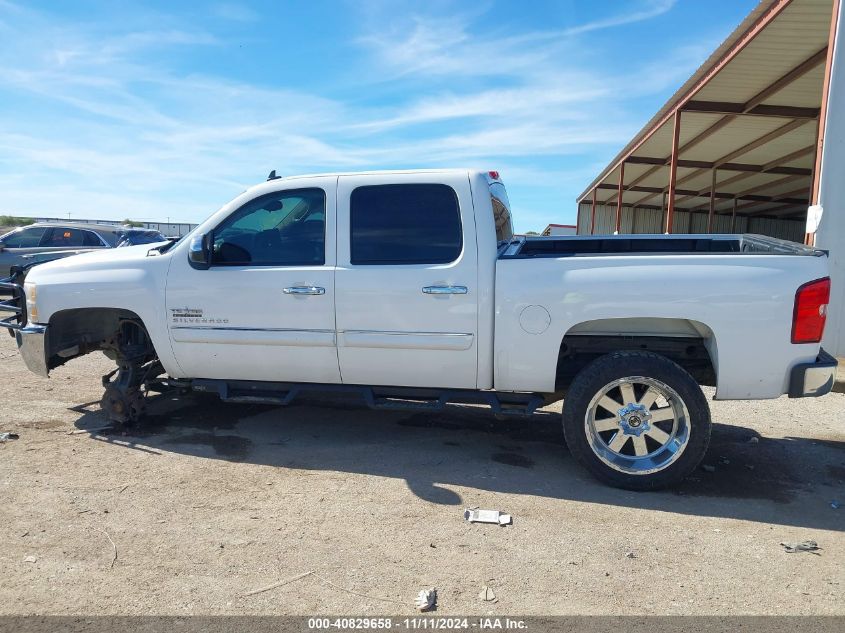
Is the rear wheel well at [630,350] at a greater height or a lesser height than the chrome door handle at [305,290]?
lesser

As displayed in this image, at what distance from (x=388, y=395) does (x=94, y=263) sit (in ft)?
8.52

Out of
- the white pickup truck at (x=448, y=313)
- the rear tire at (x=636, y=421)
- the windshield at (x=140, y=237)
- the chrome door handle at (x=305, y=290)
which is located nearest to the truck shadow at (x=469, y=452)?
the rear tire at (x=636, y=421)

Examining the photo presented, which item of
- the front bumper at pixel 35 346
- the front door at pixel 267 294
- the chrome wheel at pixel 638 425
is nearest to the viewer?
the chrome wheel at pixel 638 425

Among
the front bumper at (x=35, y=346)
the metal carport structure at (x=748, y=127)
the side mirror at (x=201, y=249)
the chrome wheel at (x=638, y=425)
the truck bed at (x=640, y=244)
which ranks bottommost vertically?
the chrome wheel at (x=638, y=425)

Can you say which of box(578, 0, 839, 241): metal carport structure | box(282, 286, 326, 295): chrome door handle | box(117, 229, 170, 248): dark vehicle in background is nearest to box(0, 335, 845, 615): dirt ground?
box(282, 286, 326, 295): chrome door handle

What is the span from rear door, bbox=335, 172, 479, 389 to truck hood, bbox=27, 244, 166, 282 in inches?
66.1

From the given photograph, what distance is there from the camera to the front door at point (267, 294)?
14.5 feet

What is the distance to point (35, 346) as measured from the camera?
4.80 meters

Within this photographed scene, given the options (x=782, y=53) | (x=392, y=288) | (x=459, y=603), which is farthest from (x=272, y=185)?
(x=782, y=53)

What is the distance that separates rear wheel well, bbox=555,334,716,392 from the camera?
4168mm

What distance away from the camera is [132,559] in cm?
308

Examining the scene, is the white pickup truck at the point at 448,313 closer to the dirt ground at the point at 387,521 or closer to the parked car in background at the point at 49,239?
the dirt ground at the point at 387,521

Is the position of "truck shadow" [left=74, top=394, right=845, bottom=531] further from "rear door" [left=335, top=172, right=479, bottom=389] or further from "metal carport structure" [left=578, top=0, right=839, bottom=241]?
"metal carport structure" [left=578, top=0, right=839, bottom=241]

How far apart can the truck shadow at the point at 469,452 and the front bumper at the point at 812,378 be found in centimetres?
74
